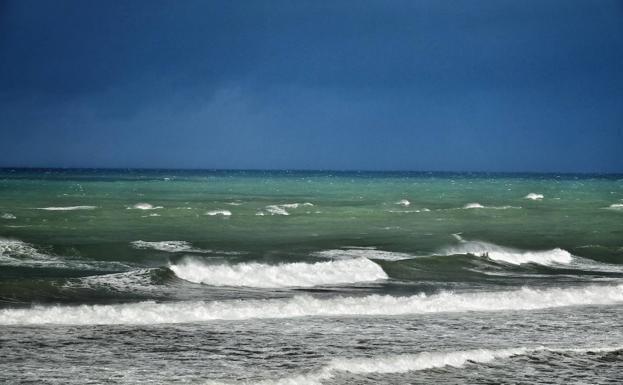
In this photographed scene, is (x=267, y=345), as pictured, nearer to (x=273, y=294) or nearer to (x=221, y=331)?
(x=221, y=331)

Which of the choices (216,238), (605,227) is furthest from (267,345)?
(605,227)

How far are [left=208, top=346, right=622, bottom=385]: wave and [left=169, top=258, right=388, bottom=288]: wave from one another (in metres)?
10.0

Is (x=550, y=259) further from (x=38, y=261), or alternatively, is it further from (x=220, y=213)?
(x=220, y=213)

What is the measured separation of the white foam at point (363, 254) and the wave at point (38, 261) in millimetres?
8292

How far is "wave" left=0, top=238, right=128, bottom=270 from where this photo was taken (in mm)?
25484

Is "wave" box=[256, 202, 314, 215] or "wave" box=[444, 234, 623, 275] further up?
"wave" box=[256, 202, 314, 215]

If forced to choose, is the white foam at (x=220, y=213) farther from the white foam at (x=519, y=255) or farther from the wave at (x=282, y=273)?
the wave at (x=282, y=273)

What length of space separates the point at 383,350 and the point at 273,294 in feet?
23.7

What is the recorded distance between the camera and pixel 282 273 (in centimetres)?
2439

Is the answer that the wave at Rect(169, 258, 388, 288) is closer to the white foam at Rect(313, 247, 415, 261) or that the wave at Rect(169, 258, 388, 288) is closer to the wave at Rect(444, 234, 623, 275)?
the white foam at Rect(313, 247, 415, 261)

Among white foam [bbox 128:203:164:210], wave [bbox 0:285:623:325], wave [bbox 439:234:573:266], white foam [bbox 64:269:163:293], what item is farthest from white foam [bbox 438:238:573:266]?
white foam [bbox 128:203:164:210]

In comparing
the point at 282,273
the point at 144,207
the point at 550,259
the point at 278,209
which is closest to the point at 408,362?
the point at 282,273

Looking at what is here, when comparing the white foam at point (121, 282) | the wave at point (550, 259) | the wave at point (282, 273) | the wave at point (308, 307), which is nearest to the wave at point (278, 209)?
the wave at point (550, 259)

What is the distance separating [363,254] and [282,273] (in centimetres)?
745
